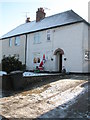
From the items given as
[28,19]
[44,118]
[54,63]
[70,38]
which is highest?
[28,19]

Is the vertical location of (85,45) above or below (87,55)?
above

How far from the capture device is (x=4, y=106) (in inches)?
212

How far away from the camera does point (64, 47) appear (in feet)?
51.3

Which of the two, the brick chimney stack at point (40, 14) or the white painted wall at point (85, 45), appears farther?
the brick chimney stack at point (40, 14)

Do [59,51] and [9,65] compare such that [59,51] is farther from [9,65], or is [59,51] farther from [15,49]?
[15,49]

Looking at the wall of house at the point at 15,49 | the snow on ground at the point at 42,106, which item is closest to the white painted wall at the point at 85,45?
the snow on ground at the point at 42,106

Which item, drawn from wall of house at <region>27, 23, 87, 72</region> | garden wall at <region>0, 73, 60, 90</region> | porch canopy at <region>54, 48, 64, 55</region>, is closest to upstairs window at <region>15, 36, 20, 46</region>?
wall of house at <region>27, 23, 87, 72</region>

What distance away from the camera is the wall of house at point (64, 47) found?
47.8 feet

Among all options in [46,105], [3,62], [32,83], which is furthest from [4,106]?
[3,62]

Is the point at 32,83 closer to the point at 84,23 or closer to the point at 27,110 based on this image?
the point at 27,110

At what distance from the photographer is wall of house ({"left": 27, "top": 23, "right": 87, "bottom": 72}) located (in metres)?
14.6

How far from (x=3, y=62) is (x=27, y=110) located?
9.67 meters

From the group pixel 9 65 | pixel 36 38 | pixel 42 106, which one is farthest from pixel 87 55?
pixel 42 106

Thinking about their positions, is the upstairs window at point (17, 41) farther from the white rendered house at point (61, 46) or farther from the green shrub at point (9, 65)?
the green shrub at point (9, 65)
